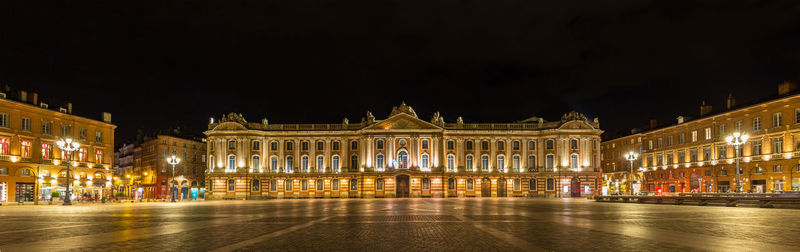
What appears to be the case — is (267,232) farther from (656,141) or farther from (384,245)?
(656,141)

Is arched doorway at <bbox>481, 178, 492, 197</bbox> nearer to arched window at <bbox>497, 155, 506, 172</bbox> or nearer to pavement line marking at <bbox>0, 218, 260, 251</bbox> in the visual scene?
arched window at <bbox>497, 155, 506, 172</bbox>

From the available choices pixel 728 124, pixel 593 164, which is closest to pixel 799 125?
pixel 728 124

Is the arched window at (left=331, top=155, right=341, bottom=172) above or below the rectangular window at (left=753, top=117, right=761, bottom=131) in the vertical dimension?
below

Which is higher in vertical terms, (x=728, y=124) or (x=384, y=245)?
(x=728, y=124)

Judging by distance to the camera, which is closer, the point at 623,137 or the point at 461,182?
the point at 461,182

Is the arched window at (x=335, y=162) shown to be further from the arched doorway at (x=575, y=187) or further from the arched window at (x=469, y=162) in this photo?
the arched doorway at (x=575, y=187)

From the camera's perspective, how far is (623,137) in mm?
102750

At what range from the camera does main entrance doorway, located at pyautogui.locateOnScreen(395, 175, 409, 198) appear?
281 ft

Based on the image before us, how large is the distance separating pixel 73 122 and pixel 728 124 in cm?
7672

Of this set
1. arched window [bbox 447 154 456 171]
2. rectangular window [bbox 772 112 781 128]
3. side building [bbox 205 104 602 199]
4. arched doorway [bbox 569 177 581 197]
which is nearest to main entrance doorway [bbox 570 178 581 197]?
arched doorway [bbox 569 177 581 197]

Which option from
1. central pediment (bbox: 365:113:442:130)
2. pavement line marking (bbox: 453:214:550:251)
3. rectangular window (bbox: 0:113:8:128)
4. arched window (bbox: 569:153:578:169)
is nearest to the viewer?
pavement line marking (bbox: 453:214:550:251)

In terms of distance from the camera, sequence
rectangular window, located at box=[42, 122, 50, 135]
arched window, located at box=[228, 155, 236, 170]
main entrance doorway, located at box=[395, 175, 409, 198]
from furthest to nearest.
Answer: arched window, located at box=[228, 155, 236, 170] < main entrance doorway, located at box=[395, 175, 409, 198] < rectangular window, located at box=[42, 122, 50, 135]

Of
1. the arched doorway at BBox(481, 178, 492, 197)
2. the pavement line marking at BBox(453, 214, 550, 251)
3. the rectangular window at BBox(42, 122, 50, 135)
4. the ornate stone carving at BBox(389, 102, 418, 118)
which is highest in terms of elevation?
the ornate stone carving at BBox(389, 102, 418, 118)

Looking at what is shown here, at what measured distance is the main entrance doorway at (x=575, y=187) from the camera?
85.8 metres
